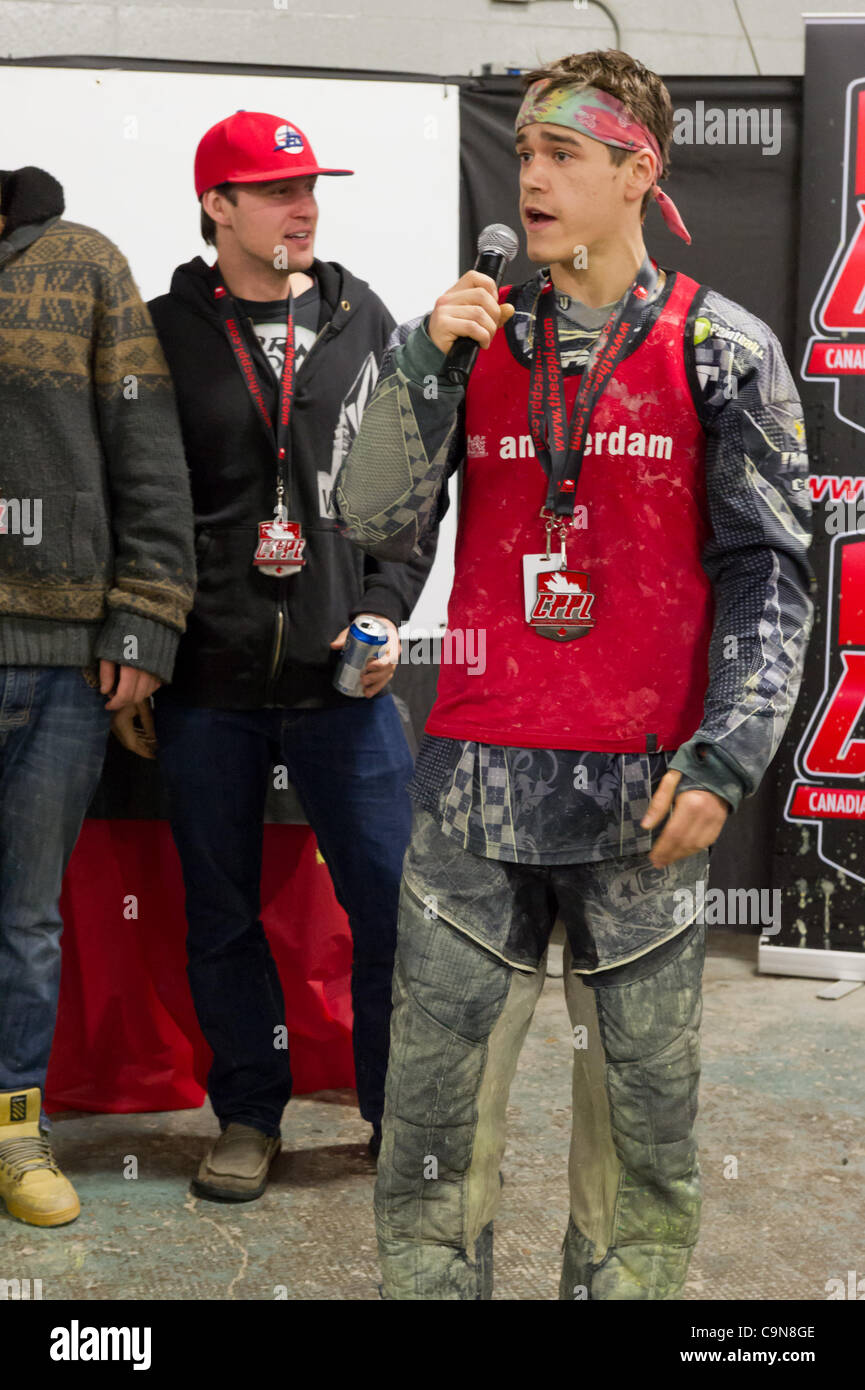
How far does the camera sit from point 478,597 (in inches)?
70.5

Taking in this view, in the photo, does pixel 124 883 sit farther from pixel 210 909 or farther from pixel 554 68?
pixel 554 68

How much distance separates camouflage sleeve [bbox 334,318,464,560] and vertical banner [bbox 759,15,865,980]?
268 cm

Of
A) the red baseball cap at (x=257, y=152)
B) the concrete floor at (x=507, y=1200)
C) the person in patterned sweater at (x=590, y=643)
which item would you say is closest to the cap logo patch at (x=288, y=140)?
the red baseball cap at (x=257, y=152)

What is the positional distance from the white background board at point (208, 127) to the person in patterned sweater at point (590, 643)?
2492 mm

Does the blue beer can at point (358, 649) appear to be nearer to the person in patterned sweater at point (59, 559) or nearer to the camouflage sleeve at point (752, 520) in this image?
the person in patterned sweater at point (59, 559)

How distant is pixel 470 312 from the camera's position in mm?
1586

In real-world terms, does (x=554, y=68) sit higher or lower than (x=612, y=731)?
higher

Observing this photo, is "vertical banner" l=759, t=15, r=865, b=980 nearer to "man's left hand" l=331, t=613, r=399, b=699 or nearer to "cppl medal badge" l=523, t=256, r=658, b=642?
"man's left hand" l=331, t=613, r=399, b=699

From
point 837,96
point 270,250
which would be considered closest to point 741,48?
point 837,96

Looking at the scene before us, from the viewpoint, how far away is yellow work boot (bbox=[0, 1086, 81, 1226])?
8.67 feet

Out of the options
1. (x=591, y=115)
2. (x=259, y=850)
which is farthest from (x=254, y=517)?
(x=591, y=115)

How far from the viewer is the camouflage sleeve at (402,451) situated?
165cm

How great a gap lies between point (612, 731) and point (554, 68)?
83 centimetres

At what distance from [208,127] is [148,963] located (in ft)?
7.90
